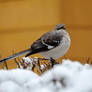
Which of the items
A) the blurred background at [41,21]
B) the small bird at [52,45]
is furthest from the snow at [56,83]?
the blurred background at [41,21]

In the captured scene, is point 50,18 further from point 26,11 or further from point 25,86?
point 25,86

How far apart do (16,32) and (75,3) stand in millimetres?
1165

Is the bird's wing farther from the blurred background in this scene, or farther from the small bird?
the blurred background

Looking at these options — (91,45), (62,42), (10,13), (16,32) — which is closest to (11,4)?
(10,13)

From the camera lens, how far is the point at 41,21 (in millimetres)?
5816

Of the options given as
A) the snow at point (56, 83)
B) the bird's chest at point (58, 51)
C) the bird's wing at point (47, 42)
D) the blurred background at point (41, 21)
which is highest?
the snow at point (56, 83)

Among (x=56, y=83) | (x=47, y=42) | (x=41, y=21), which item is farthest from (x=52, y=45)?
(x=41, y=21)

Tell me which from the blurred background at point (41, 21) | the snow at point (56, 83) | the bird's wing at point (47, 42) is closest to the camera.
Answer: the snow at point (56, 83)

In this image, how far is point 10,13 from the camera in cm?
603

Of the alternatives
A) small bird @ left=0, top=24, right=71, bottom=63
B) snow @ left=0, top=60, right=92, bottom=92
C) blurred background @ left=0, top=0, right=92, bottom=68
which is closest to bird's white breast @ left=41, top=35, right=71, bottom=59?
small bird @ left=0, top=24, right=71, bottom=63

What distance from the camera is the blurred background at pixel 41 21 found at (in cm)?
564

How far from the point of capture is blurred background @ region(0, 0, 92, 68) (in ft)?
18.5

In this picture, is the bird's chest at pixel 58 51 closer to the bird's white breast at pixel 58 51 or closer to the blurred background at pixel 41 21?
the bird's white breast at pixel 58 51

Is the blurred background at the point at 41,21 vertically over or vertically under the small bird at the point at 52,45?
under
